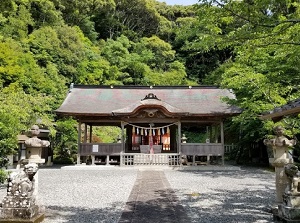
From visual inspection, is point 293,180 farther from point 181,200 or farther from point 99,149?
point 99,149

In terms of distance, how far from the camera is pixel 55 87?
2445 cm

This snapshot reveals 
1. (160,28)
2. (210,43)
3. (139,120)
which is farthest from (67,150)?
(160,28)

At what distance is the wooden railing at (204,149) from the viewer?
15776mm

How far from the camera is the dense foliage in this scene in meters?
4.16

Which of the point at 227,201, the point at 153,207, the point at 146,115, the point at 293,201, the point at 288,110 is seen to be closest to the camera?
the point at 288,110

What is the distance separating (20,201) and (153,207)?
2680 millimetres

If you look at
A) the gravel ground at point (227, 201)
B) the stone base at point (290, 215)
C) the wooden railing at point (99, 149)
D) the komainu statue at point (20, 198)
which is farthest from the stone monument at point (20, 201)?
the wooden railing at point (99, 149)

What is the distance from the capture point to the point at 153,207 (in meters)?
6.21

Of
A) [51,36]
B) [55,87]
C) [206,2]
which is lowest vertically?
[206,2]

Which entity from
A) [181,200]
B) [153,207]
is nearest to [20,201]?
[153,207]

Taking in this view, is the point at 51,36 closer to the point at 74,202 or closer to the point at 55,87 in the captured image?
the point at 55,87

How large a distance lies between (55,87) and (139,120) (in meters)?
11.2

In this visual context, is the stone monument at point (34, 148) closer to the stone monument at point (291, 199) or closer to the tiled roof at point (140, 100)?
the stone monument at point (291, 199)

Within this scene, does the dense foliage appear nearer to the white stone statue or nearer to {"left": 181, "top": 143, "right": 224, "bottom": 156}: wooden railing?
the white stone statue
